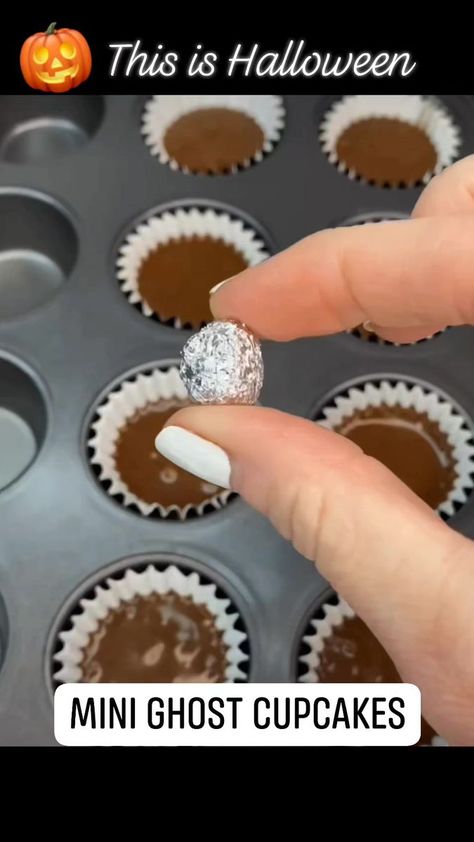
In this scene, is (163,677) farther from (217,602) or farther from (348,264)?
(348,264)

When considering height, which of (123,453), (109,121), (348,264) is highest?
(109,121)

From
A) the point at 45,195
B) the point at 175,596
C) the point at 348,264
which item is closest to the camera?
the point at 348,264

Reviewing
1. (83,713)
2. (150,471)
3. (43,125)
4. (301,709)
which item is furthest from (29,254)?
(301,709)

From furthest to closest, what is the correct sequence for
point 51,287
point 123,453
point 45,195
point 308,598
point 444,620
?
point 51,287, point 45,195, point 123,453, point 308,598, point 444,620

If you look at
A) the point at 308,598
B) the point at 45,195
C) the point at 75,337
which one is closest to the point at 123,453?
the point at 75,337

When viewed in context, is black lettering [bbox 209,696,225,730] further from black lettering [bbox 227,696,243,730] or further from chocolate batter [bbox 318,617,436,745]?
chocolate batter [bbox 318,617,436,745]

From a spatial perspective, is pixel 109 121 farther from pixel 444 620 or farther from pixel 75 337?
pixel 444 620

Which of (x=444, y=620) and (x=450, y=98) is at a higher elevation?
(x=450, y=98)

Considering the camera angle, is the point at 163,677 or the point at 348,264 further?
the point at 163,677
